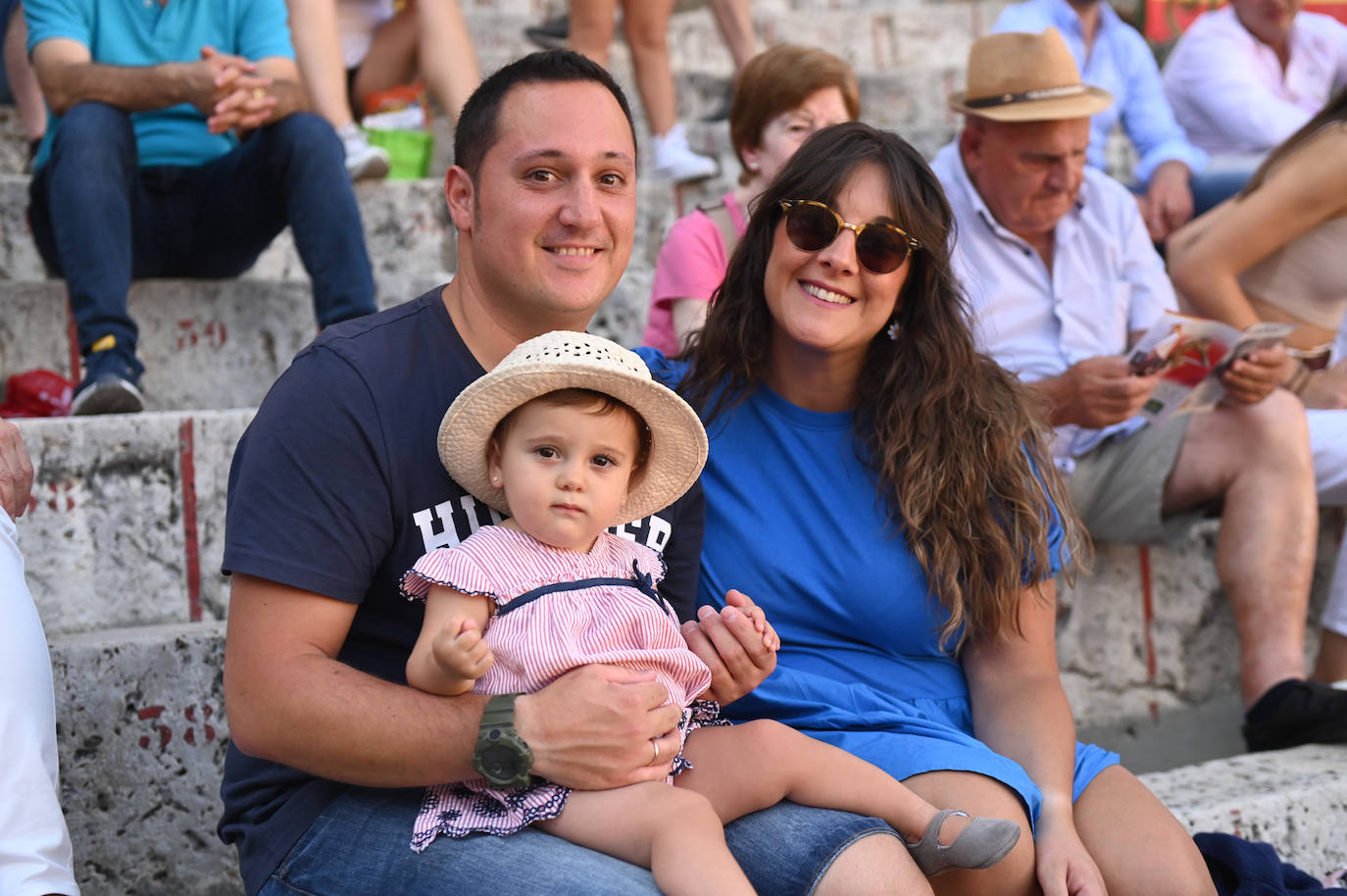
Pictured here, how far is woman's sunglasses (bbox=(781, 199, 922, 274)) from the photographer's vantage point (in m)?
2.28

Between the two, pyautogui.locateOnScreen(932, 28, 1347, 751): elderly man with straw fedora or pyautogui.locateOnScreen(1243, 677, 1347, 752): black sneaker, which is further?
pyautogui.locateOnScreen(932, 28, 1347, 751): elderly man with straw fedora

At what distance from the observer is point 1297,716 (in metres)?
2.92

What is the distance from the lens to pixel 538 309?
1.92 m

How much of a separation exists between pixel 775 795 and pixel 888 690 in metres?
0.47

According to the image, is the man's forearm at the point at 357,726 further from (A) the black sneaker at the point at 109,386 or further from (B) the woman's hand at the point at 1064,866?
(A) the black sneaker at the point at 109,386

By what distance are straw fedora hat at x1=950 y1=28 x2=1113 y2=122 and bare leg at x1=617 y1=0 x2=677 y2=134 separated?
1.28 m

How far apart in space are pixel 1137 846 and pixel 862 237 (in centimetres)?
108

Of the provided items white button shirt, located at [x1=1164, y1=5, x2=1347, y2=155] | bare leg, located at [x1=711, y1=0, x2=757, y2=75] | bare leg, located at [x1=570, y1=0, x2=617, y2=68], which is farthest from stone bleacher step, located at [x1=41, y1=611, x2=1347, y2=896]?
white button shirt, located at [x1=1164, y1=5, x2=1347, y2=155]

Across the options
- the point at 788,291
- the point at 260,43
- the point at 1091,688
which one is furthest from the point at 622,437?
the point at 260,43

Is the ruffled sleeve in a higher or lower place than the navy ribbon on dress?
higher

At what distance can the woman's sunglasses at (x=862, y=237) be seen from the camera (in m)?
2.28

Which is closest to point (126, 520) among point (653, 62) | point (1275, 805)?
point (1275, 805)

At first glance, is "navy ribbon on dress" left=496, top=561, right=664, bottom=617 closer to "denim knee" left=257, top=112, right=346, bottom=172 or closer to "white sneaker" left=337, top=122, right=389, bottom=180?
"denim knee" left=257, top=112, right=346, bottom=172

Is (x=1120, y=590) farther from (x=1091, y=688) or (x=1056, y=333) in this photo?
(x=1056, y=333)
